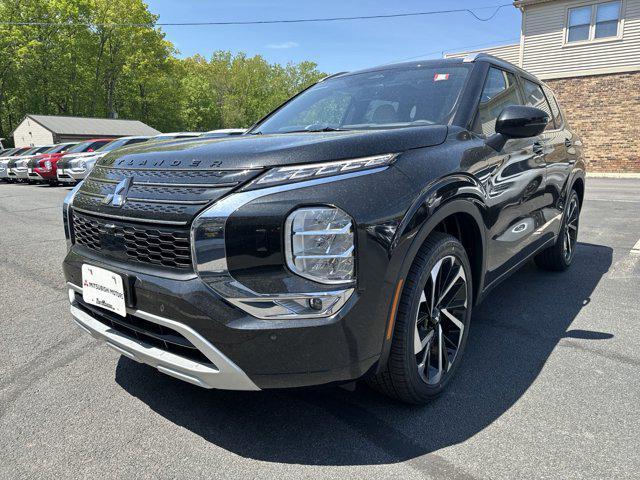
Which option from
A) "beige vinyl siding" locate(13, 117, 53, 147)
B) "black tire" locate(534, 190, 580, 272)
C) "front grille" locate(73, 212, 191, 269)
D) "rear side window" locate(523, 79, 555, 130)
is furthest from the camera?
"beige vinyl siding" locate(13, 117, 53, 147)

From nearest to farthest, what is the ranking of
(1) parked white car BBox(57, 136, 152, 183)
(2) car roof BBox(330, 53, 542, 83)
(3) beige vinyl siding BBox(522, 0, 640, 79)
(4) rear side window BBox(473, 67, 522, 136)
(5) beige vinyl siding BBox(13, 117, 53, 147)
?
(4) rear side window BBox(473, 67, 522, 136) < (2) car roof BBox(330, 53, 542, 83) < (1) parked white car BBox(57, 136, 152, 183) < (3) beige vinyl siding BBox(522, 0, 640, 79) < (5) beige vinyl siding BBox(13, 117, 53, 147)

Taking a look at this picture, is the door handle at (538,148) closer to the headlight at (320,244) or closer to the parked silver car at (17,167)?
the headlight at (320,244)

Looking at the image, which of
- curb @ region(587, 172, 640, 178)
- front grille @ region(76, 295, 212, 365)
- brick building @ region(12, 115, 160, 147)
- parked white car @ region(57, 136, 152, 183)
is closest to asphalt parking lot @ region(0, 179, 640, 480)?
front grille @ region(76, 295, 212, 365)

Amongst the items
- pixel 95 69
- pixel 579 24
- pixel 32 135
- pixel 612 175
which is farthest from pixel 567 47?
pixel 95 69

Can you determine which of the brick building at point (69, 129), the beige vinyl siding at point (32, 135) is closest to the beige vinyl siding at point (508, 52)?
the brick building at point (69, 129)

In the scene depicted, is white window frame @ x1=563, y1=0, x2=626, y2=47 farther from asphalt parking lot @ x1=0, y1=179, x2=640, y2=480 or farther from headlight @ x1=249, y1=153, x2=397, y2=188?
headlight @ x1=249, y1=153, x2=397, y2=188

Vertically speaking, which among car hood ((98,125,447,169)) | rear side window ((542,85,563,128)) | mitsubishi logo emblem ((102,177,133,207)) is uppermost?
rear side window ((542,85,563,128))

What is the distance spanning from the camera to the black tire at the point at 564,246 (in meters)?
4.51

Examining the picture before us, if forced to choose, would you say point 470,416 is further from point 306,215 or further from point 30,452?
point 30,452

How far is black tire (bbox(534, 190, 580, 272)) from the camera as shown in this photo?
451 centimetres

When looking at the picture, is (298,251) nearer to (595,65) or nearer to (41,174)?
(41,174)

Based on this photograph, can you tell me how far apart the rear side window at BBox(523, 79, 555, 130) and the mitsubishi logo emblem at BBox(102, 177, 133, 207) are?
3009mm

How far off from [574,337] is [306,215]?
7.45 feet

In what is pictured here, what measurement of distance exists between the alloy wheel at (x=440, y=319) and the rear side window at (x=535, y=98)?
200 cm
